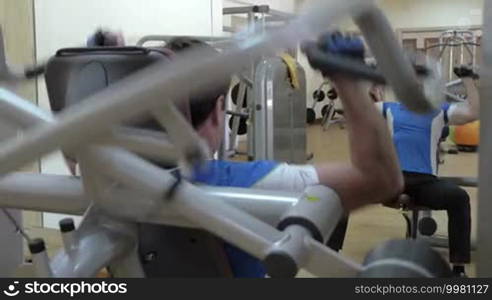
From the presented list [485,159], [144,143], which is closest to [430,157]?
[485,159]

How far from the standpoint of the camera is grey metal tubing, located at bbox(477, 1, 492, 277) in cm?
69

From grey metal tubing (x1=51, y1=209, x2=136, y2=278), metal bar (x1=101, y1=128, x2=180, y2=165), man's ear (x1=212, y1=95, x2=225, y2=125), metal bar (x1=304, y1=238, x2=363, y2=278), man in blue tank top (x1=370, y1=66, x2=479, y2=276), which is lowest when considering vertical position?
man in blue tank top (x1=370, y1=66, x2=479, y2=276)

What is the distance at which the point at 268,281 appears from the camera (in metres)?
0.76

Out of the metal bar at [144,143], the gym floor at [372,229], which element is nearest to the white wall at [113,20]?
the gym floor at [372,229]

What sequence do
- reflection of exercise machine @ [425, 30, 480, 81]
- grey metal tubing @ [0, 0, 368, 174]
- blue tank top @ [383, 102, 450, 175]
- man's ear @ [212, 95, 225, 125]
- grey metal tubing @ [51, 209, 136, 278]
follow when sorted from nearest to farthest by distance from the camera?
grey metal tubing @ [0, 0, 368, 174] → grey metal tubing @ [51, 209, 136, 278] → man's ear @ [212, 95, 225, 125] → blue tank top @ [383, 102, 450, 175] → reflection of exercise machine @ [425, 30, 480, 81]

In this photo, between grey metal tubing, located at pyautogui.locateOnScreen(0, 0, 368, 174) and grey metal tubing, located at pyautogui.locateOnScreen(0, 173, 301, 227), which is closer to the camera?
grey metal tubing, located at pyautogui.locateOnScreen(0, 0, 368, 174)

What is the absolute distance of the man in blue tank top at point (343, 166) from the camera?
0.91 m

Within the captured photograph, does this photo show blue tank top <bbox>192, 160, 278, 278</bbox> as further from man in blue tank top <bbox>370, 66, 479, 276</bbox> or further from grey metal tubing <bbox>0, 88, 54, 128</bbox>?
man in blue tank top <bbox>370, 66, 479, 276</bbox>

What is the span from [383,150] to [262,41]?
0.62 meters

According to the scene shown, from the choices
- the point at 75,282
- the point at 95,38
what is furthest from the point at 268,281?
the point at 95,38

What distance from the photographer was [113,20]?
487 centimetres

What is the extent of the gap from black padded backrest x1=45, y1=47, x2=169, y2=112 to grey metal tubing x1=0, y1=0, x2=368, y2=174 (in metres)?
0.29

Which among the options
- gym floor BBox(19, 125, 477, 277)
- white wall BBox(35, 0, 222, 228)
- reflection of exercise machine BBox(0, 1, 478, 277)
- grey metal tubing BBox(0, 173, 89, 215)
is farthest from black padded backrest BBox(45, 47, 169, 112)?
white wall BBox(35, 0, 222, 228)

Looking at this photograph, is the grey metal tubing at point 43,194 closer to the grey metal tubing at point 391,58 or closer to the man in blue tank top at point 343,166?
the man in blue tank top at point 343,166
